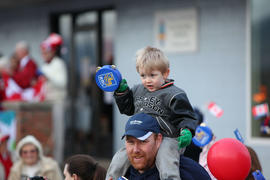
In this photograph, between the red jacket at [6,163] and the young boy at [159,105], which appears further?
the red jacket at [6,163]

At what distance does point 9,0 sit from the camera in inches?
346

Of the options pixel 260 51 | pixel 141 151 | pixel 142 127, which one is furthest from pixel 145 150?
pixel 260 51

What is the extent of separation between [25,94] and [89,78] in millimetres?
1752

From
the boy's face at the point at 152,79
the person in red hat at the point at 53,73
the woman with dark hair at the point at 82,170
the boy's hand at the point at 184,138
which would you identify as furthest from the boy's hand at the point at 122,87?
the person in red hat at the point at 53,73

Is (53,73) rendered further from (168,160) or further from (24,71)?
(168,160)

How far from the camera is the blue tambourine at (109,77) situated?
3.05 m

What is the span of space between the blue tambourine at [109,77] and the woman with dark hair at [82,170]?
968 millimetres

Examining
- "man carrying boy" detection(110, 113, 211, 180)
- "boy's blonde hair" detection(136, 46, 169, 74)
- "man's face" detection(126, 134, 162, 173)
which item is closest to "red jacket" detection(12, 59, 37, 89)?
"boy's blonde hair" detection(136, 46, 169, 74)

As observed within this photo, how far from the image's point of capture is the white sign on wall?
7.12m

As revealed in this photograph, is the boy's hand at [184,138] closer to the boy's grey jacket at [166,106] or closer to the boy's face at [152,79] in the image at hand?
the boy's grey jacket at [166,106]

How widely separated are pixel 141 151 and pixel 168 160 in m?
0.19

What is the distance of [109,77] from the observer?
306 cm

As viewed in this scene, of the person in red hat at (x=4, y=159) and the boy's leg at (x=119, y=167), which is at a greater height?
the boy's leg at (x=119, y=167)

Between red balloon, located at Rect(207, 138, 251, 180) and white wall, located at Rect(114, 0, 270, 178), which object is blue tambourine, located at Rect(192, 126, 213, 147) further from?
white wall, located at Rect(114, 0, 270, 178)
